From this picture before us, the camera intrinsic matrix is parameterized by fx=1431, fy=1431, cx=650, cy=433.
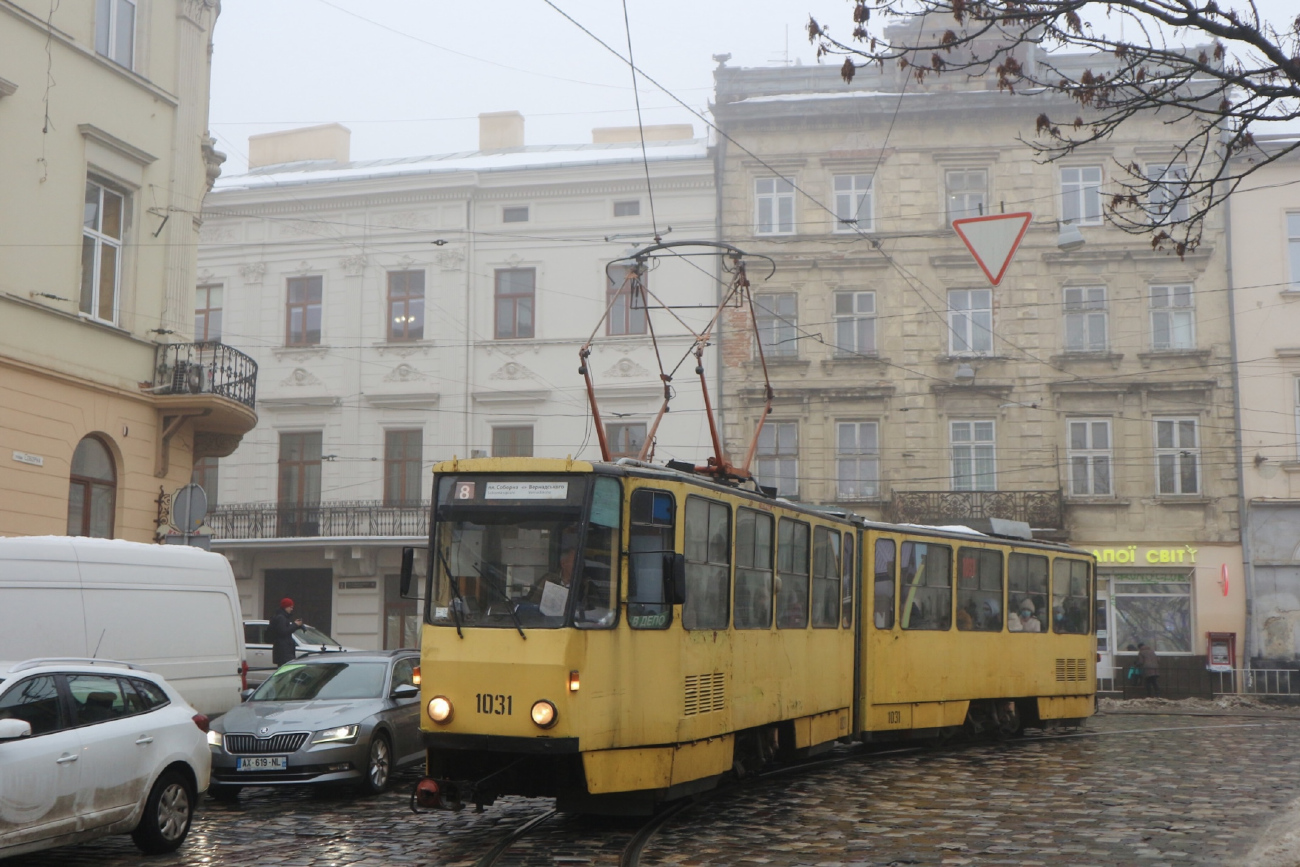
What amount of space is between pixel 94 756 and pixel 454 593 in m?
2.70

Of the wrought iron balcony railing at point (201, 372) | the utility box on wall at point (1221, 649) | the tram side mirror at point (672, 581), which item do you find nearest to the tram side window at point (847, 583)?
the tram side mirror at point (672, 581)

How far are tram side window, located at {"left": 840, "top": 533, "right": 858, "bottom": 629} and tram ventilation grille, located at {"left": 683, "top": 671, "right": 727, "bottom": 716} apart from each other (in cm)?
371

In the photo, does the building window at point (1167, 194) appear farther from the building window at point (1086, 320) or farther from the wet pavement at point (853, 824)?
the building window at point (1086, 320)

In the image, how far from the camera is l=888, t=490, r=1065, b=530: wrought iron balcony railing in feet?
109

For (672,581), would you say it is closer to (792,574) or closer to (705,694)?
(705,694)

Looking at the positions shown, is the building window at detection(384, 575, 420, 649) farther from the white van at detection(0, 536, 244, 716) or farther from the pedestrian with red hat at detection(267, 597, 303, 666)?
the white van at detection(0, 536, 244, 716)

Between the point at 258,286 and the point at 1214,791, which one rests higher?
the point at 258,286

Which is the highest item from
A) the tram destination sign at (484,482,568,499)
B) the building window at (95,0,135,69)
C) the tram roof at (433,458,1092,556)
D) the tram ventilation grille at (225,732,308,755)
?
the building window at (95,0,135,69)

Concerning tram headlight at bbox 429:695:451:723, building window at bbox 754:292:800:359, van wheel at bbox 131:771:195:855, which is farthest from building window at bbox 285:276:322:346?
tram headlight at bbox 429:695:451:723

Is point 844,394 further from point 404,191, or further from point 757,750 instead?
point 757,750

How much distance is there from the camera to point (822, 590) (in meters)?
14.9

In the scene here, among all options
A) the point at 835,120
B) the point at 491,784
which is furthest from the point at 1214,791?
the point at 835,120

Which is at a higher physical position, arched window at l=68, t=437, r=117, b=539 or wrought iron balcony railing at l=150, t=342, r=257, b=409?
wrought iron balcony railing at l=150, t=342, r=257, b=409

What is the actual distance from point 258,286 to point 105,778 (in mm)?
29570
